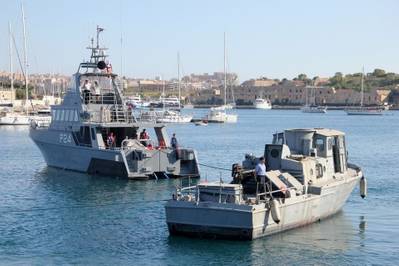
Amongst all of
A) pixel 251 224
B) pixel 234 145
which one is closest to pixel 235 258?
pixel 251 224

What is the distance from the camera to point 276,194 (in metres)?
22.2

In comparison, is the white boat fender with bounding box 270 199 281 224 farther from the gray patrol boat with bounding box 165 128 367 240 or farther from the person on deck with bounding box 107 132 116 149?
the person on deck with bounding box 107 132 116 149

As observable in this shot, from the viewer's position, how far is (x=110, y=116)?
3750 cm

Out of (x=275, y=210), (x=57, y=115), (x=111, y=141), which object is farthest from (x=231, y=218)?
(x=57, y=115)

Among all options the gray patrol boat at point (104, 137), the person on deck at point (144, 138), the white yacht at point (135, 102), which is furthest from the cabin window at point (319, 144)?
the white yacht at point (135, 102)

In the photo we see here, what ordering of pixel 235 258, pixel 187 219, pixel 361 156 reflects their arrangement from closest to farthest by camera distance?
pixel 235 258
pixel 187 219
pixel 361 156

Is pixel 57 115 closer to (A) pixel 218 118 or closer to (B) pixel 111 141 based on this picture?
(B) pixel 111 141

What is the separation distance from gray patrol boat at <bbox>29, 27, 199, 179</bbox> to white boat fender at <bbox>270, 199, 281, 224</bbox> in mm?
14375

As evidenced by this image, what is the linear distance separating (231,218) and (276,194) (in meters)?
2.19

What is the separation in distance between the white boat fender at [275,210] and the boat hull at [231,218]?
0.41 feet

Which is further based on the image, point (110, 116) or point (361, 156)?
point (361, 156)

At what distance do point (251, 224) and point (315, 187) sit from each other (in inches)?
142

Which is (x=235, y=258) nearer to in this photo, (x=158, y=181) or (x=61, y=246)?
(x=61, y=246)

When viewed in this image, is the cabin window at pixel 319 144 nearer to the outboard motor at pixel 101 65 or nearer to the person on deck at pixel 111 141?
the person on deck at pixel 111 141
